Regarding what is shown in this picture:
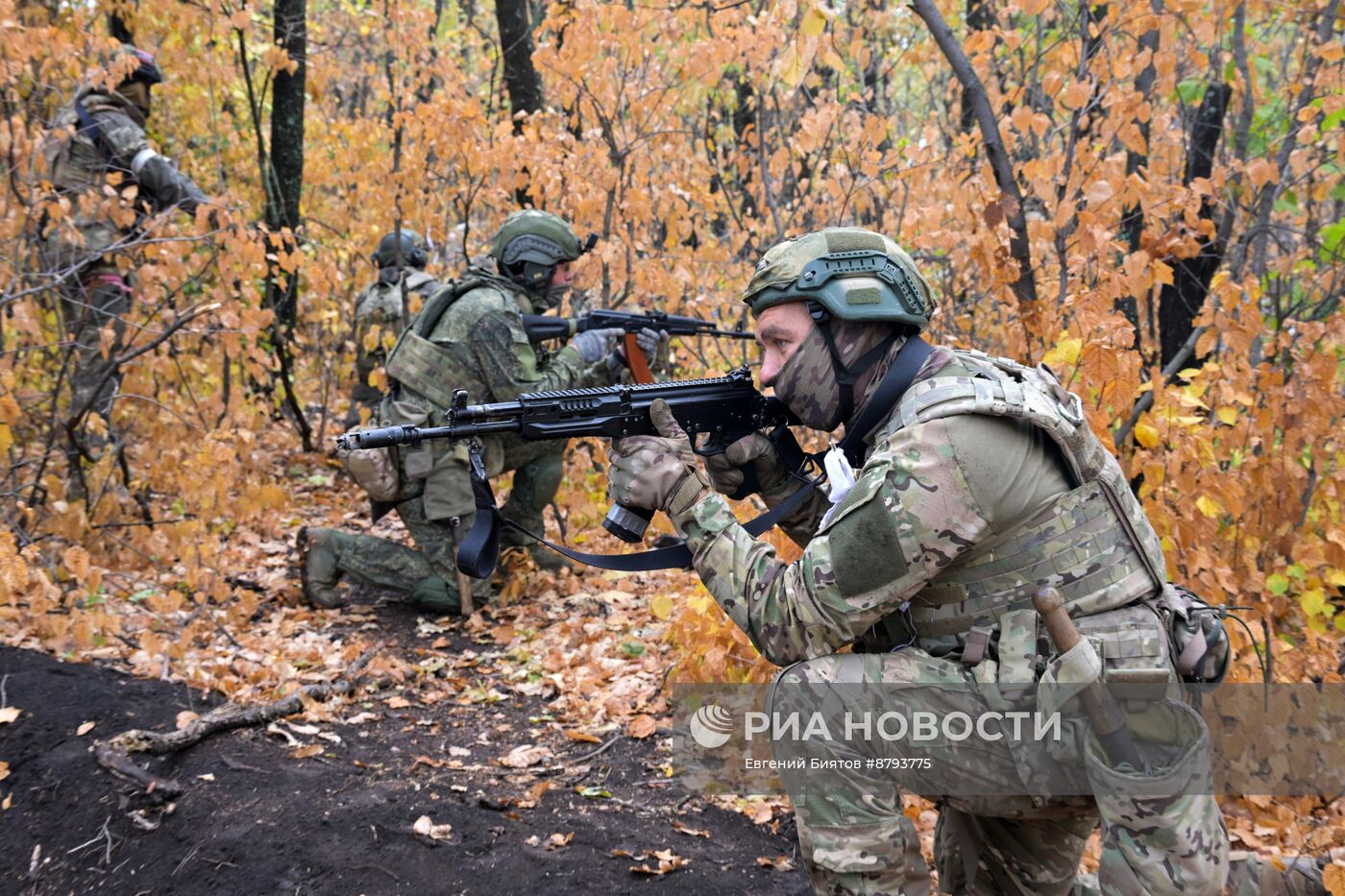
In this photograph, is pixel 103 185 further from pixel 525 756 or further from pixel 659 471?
pixel 659 471

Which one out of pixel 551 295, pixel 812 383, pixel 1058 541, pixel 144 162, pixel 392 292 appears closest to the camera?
pixel 1058 541

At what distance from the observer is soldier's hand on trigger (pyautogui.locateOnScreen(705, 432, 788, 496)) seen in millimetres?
3146

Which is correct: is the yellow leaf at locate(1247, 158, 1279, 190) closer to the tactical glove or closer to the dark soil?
the tactical glove

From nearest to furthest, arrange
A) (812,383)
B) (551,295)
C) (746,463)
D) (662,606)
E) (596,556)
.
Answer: (812,383) < (596,556) < (746,463) < (662,606) < (551,295)

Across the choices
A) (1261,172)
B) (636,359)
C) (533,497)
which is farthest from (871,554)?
(533,497)

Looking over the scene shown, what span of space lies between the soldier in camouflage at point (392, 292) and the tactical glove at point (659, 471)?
17.7 ft

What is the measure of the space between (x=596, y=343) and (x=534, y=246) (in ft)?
2.06

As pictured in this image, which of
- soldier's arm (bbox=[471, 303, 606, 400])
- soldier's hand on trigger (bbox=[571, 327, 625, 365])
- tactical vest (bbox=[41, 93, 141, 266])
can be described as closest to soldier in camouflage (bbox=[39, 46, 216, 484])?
tactical vest (bbox=[41, 93, 141, 266])

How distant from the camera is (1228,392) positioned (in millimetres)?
3988

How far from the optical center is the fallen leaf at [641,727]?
4289 millimetres

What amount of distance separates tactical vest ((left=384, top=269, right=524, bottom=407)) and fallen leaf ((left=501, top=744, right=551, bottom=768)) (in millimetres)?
2038

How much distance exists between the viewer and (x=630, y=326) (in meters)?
5.51

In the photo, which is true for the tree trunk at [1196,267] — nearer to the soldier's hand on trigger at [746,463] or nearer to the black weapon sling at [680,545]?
the soldier's hand on trigger at [746,463]

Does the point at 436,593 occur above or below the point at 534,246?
below
